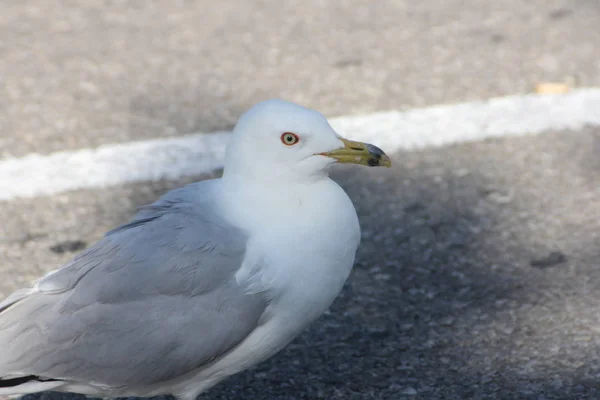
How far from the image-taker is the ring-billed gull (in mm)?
2494

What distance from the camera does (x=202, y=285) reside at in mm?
2527

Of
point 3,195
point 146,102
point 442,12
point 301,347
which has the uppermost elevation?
point 442,12

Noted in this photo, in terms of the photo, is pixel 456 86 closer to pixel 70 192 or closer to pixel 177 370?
pixel 70 192

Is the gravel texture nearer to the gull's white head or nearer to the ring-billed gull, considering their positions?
the ring-billed gull

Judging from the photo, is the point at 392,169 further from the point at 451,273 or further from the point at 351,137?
the point at 451,273

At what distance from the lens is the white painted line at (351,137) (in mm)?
4293

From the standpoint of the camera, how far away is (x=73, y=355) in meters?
2.48

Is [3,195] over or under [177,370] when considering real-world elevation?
→ over

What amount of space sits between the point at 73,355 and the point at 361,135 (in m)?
2.36

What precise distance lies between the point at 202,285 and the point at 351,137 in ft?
7.03

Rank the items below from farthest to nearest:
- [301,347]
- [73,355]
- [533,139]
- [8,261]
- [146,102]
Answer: [146,102] → [533,139] → [8,261] → [301,347] → [73,355]

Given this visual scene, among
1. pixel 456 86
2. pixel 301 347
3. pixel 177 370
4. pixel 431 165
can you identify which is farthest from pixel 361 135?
pixel 177 370

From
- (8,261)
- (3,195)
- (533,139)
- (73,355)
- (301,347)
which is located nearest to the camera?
(73,355)

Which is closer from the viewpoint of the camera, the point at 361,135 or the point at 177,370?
the point at 177,370
